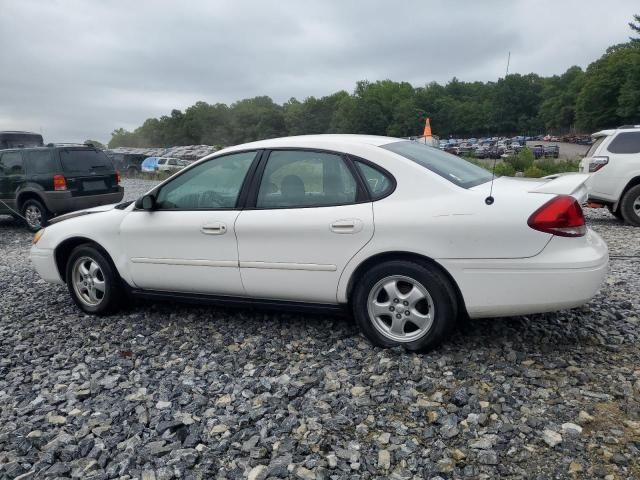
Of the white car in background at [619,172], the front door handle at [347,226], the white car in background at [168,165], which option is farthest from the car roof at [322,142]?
the white car in background at [168,165]

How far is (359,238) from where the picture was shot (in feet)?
11.6

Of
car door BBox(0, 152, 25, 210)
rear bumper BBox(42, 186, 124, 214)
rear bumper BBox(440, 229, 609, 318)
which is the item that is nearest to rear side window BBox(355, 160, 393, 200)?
rear bumper BBox(440, 229, 609, 318)

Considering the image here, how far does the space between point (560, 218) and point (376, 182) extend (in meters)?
1.19

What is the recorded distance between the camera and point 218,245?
4020 mm

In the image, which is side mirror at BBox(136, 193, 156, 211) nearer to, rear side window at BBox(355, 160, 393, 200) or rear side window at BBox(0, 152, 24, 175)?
rear side window at BBox(355, 160, 393, 200)

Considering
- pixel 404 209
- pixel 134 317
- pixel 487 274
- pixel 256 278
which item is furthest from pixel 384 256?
pixel 134 317

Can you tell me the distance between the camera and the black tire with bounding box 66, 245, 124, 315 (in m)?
4.59

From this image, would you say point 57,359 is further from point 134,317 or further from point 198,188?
point 198,188

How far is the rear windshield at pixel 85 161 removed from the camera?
10438mm

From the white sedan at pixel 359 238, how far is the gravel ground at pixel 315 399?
1.12 feet

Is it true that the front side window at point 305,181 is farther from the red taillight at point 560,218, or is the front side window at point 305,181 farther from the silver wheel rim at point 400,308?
the red taillight at point 560,218

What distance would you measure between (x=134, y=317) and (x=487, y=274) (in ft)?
10.2

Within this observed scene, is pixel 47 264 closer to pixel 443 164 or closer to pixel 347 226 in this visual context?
pixel 347 226

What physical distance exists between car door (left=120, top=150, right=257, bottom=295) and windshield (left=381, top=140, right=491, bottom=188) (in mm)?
1186
